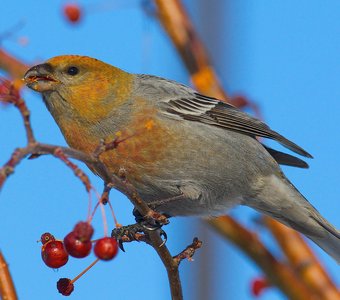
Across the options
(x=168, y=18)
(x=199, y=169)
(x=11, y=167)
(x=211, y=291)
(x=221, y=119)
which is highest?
(x=168, y=18)

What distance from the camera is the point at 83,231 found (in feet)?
7.86

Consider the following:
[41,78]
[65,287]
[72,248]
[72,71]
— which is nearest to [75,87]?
[72,71]

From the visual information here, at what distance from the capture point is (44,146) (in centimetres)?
201

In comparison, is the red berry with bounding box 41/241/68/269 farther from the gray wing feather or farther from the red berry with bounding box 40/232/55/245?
the gray wing feather

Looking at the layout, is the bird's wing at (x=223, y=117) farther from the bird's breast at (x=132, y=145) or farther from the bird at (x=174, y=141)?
the bird's breast at (x=132, y=145)

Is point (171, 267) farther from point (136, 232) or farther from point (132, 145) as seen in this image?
point (132, 145)

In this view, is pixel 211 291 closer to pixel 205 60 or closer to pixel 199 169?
pixel 199 169

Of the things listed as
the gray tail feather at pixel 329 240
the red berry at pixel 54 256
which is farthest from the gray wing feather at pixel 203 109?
the red berry at pixel 54 256

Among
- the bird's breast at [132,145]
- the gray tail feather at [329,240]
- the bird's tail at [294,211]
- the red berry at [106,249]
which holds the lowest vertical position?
the red berry at [106,249]

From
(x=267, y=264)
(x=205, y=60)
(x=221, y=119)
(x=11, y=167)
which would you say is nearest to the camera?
(x=11, y=167)

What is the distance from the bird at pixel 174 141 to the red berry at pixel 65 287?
1.19 m

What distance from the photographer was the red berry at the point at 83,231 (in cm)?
240

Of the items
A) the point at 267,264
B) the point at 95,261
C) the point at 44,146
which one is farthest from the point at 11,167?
the point at 267,264

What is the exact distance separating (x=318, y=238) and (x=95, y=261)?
2.86 m
